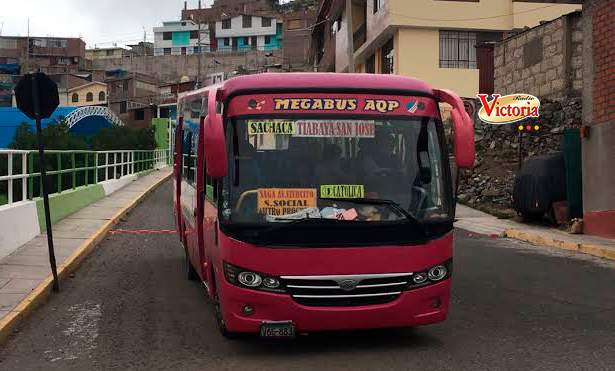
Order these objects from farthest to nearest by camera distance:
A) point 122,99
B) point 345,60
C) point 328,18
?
point 122,99 → point 328,18 → point 345,60

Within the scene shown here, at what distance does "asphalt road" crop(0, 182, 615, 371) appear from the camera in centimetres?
564

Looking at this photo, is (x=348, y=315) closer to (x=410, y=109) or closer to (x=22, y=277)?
(x=410, y=109)

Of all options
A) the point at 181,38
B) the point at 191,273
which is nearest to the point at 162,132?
the point at 191,273

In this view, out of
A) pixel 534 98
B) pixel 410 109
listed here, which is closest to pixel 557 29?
pixel 534 98

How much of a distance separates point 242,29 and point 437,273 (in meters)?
98.0

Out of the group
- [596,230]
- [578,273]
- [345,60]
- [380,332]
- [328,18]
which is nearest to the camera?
[380,332]

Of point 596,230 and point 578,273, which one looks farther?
point 596,230

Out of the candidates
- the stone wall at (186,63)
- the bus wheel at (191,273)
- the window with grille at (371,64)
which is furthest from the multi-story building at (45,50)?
the bus wheel at (191,273)

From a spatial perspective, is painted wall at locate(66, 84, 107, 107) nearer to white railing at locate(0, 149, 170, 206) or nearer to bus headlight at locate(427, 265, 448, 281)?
white railing at locate(0, 149, 170, 206)

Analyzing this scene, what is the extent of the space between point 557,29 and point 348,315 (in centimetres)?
1866

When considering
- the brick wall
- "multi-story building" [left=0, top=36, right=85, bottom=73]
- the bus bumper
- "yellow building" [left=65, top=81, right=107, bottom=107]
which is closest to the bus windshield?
the bus bumper

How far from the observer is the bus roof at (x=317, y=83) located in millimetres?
5953

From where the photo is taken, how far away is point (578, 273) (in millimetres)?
10414

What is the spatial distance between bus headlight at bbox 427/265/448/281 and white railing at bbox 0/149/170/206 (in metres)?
7.30
